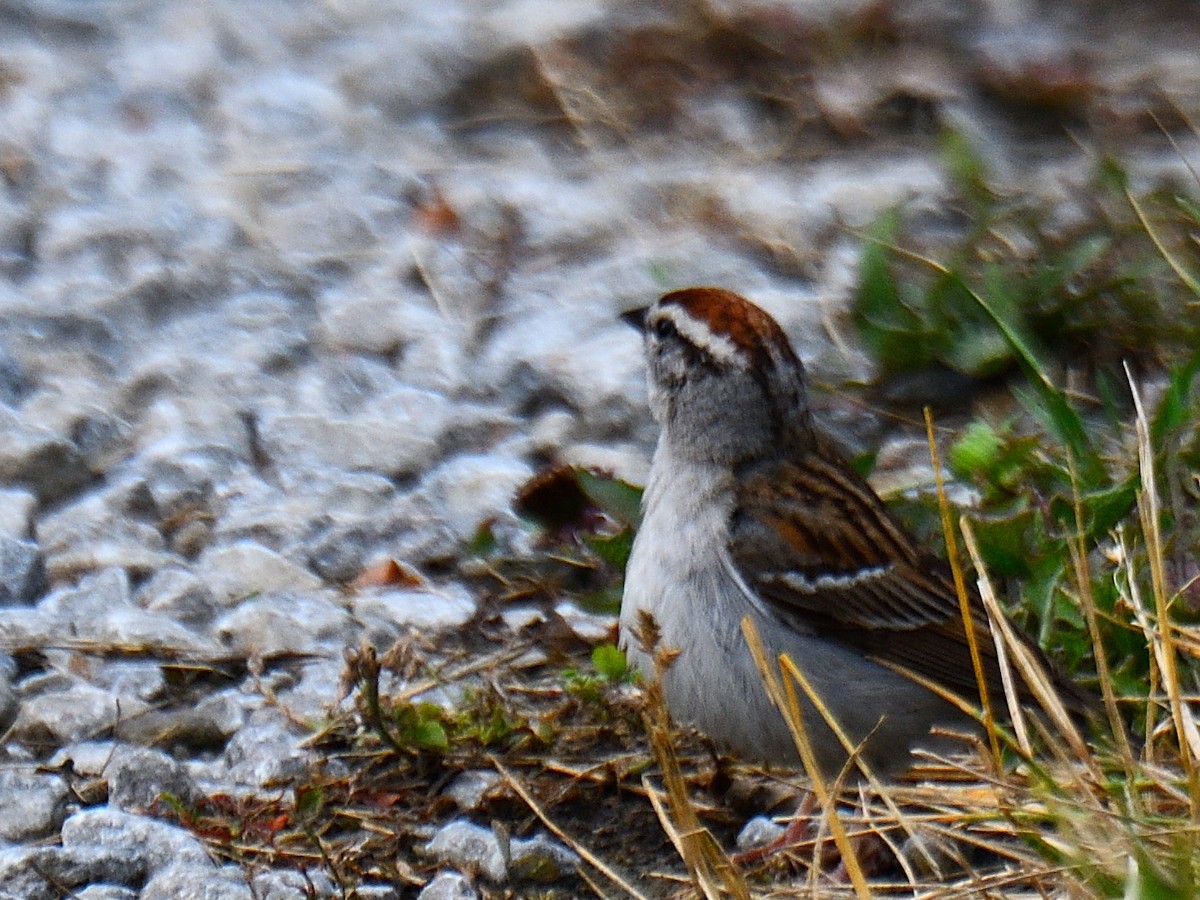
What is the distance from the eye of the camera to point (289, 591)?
4852mm

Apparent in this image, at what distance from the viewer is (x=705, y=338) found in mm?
4566

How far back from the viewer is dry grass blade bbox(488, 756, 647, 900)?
3666mm

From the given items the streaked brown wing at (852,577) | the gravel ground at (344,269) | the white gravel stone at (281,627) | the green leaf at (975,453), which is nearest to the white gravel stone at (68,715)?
the gravel ground at (344,269)

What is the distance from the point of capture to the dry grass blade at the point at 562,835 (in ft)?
12.0

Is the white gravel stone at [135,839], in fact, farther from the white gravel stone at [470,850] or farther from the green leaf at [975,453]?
the green leaf at [975,453]

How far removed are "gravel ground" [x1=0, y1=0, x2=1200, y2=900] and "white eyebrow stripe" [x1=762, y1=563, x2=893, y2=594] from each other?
1007 millimetres

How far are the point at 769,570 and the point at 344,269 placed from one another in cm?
279

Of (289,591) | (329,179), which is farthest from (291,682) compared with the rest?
(329,179)

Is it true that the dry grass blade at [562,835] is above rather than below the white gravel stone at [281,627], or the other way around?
above

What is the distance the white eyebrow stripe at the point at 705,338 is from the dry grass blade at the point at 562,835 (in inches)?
43.5

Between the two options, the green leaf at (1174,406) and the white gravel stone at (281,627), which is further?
the white gravel stone at (281,627)

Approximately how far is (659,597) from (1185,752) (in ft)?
4.43

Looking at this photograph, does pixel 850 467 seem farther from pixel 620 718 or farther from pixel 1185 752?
pixel 1185 752

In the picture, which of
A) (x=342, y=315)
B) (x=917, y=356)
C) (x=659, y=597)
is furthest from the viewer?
(x=342, y=315)
